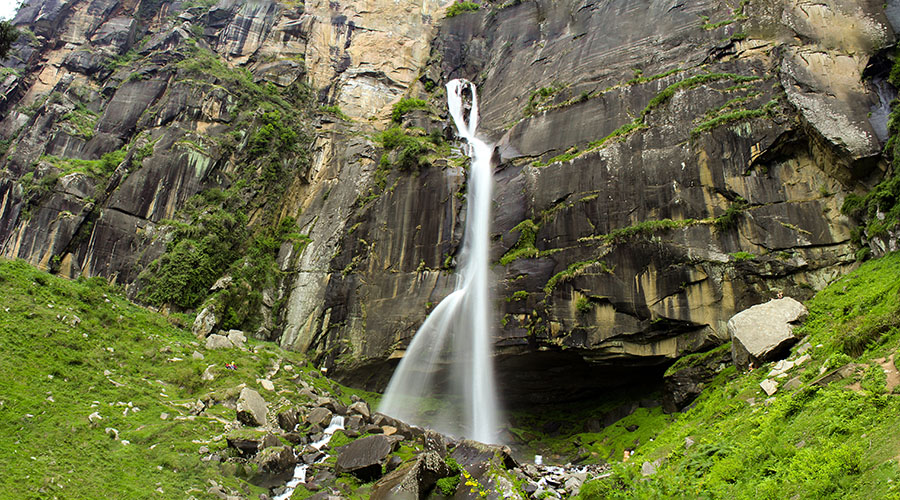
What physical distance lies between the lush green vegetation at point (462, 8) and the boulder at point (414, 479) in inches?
Result: 1553

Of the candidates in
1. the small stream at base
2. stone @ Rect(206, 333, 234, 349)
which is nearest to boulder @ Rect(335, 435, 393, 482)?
the small stream at base

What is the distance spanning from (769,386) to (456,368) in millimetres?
10970

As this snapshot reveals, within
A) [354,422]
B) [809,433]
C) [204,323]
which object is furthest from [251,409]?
[809,433]

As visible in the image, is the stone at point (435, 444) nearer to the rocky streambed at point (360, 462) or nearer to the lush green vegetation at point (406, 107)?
the rocky streambed at point (360, 462)

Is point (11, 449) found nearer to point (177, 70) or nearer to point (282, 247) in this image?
point (282, 247)

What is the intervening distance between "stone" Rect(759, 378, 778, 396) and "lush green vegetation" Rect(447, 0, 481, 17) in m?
38.6

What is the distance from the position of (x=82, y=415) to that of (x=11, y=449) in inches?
86.3

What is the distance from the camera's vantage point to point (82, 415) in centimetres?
1110

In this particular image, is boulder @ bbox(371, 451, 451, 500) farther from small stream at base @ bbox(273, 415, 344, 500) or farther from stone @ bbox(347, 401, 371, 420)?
stone @ bbox(347, 401, 371, 420)

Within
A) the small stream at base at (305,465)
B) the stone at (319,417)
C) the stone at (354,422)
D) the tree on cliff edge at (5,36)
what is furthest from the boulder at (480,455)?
the tree on cliff edge at (5,36)

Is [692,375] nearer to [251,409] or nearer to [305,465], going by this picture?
[305,465]

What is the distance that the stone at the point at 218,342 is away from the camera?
62.6 feet

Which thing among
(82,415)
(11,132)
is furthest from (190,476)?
(11,132)

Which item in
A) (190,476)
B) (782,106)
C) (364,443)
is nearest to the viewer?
(190,476)
